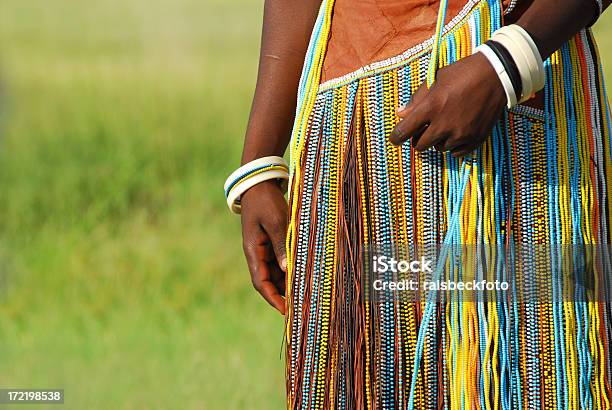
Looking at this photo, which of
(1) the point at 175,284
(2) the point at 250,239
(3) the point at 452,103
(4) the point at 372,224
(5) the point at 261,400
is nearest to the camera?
(3) the point at 452,103

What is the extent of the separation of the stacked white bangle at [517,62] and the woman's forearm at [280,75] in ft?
1.28

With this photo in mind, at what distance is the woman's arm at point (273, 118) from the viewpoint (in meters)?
1.51

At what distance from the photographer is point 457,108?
3.91 ft

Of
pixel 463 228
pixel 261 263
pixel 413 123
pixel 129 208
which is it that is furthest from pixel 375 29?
pixel 129 208

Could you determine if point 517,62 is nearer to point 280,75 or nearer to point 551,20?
point 551,20

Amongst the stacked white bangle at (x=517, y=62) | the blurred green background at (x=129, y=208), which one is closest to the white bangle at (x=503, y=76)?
the stacked white bangle at (x=517, y=62)

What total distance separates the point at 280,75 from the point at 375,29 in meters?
0.23

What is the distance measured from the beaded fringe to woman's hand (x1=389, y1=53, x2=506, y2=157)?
7 cm

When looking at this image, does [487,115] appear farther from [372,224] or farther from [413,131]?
[372,224]

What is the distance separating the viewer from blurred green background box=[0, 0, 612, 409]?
3.40m

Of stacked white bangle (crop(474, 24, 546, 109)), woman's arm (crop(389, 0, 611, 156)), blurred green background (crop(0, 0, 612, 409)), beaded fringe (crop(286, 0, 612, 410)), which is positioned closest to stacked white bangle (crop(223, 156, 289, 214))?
beaded fringe (crop(286, 0, 612, 410))

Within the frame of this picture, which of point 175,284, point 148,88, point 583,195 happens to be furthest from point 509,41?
point 148,88

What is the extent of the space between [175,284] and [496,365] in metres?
2.81

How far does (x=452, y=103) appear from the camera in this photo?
3.91 ft
